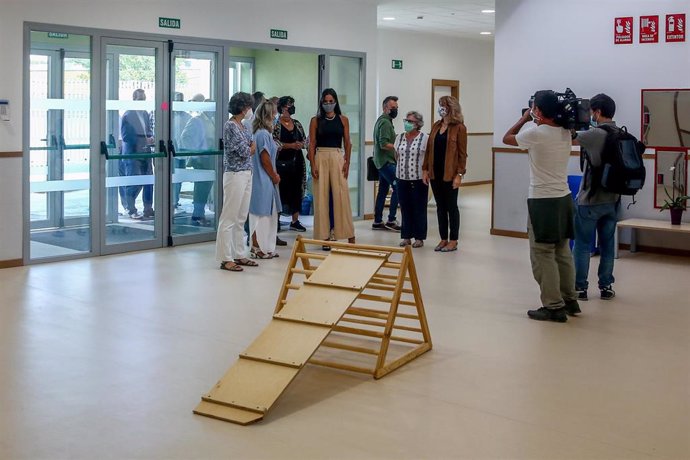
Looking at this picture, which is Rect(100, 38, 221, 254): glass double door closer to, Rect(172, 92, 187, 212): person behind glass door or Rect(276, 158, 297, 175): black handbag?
Rect(172, 92, 187, 212): person behind glass door

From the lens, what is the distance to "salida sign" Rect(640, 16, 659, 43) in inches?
357

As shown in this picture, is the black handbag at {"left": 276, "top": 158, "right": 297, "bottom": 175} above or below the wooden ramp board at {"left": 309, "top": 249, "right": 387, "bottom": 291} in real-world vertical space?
above

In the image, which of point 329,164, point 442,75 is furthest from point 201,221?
point 442,75

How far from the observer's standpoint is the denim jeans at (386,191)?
36.0 ft

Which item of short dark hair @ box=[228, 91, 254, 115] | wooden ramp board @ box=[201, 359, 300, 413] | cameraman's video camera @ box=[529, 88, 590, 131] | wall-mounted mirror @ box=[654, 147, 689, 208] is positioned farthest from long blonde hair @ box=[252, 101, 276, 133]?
wooden ramp board @ box=[201, 359, 300, 413]

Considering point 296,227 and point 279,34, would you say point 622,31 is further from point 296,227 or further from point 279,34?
point 296,227

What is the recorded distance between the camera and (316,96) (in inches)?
457

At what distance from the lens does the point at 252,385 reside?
427 cm

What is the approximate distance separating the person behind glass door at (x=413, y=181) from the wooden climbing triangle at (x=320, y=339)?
361 cm

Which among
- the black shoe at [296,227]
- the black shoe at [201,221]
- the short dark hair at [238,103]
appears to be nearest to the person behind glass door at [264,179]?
the short dark hair at [238,103]

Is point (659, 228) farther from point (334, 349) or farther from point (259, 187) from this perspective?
point (334, 349)

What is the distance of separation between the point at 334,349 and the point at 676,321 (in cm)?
249

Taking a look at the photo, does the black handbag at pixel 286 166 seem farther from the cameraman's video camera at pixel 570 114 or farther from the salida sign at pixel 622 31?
the cameraman's video camera at pixel 570 114

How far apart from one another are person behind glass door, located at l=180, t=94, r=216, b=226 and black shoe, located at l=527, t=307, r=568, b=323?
483 centimetres
